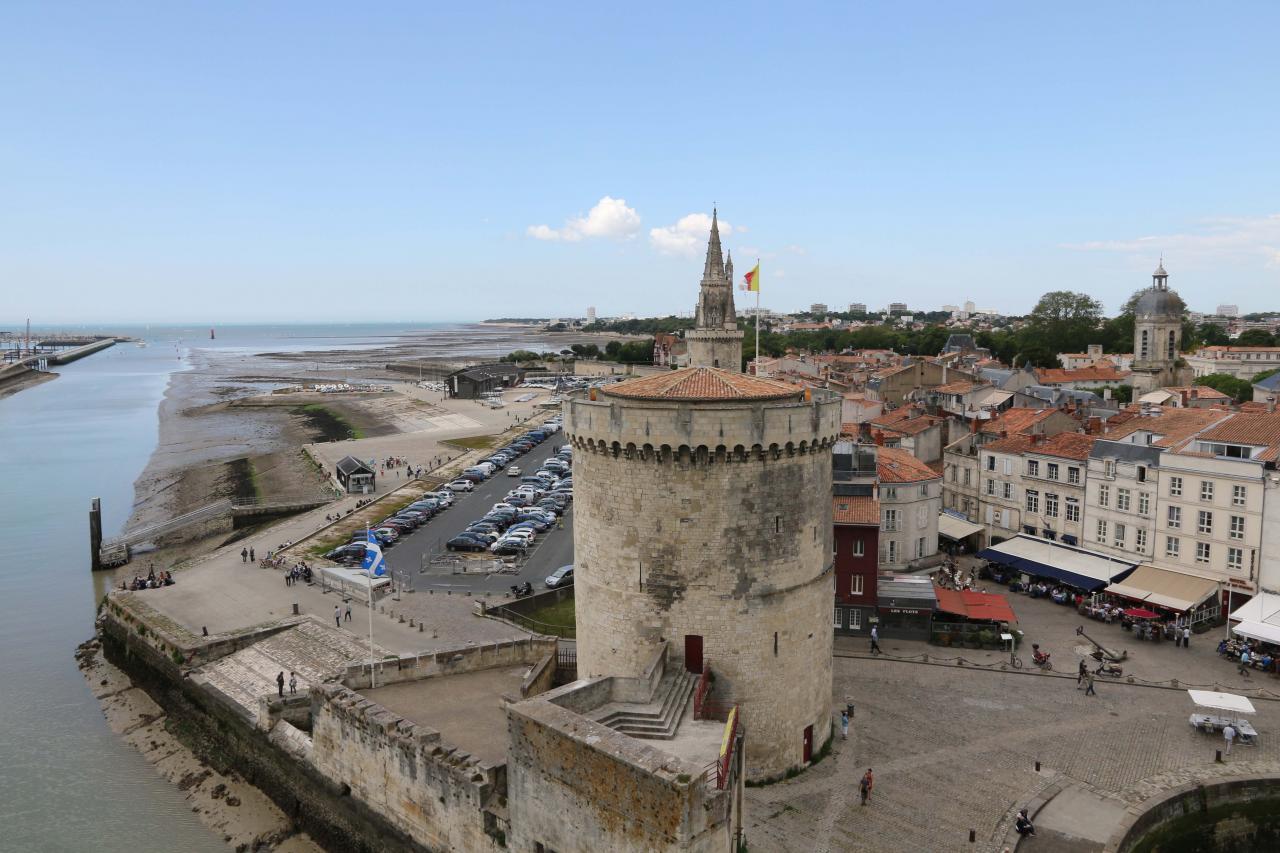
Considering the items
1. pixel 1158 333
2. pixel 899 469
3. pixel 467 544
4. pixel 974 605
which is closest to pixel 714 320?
pixel 899 469

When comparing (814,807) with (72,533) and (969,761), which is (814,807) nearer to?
(969,761)

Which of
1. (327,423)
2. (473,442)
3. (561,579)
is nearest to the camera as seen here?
(561,579)

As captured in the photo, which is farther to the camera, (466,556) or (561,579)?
(466,556)

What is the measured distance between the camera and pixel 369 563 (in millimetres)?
24578

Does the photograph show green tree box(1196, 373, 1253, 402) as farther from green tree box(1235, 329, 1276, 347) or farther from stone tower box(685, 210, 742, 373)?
stone tower box(685, 210, 742, 373)

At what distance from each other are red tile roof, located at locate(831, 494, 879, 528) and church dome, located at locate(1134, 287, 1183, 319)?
5853cm

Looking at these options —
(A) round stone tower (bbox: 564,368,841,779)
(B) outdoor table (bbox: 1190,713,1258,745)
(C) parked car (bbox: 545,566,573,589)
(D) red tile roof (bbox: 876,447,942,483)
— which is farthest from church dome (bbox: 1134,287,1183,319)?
(A) round stone tower (bbox: 564,368,841,779)

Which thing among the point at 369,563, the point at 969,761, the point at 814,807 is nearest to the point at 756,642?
the point at 814,807

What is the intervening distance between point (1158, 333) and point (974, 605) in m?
57.7

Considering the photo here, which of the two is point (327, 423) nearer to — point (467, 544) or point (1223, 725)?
point (467, 544)

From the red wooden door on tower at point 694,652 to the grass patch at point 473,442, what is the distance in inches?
2417

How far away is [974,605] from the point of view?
31.7 m

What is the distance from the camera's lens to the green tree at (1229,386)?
77.3 meters

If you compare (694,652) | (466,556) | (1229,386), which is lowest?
(466,556)
